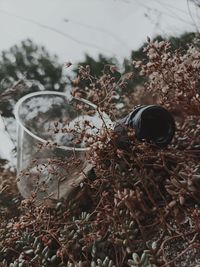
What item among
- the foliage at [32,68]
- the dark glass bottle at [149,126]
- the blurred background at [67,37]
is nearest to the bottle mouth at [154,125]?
the dark glass bottle at [149,126]

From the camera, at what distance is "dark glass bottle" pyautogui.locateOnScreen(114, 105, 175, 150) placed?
83 cm

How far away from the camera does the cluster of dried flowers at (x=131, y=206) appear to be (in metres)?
0.77

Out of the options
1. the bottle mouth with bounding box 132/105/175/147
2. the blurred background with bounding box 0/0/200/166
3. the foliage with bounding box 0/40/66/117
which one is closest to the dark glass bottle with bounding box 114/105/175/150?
the bottle mouth with bounding box 132/105/175/147

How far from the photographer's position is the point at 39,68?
1.74 m

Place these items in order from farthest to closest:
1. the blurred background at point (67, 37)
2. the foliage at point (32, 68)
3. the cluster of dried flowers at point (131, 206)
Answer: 1. the foliage at point (32, 68)
2. the blurred background at point (67, 37)
3. the cluster of dried flowers at point (131, 206)

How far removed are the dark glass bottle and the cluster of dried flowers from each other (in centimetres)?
2

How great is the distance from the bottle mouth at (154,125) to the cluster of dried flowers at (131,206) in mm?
20

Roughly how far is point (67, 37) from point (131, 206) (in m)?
0.86

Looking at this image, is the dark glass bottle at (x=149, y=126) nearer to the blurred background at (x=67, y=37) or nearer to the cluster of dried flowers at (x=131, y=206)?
the cluster of dried flowers at (x=131, y=206)

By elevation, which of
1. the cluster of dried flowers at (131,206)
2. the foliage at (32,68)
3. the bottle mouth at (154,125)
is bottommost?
the cluster of dried flowers at (131,206)

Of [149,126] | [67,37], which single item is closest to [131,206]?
[149,126]

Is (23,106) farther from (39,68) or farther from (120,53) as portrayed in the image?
(39,68)

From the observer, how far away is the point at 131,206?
77cm

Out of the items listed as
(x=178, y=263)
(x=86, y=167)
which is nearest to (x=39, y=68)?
(x=86, y=167)
